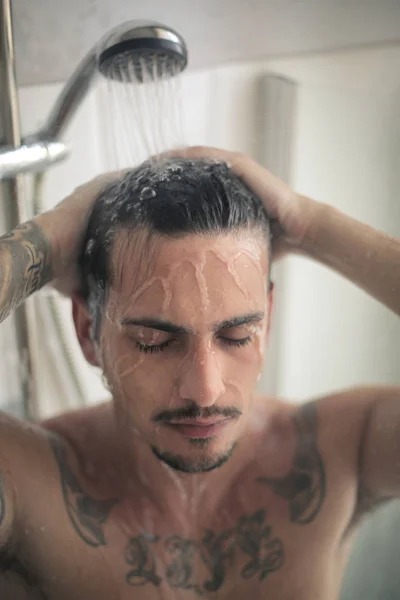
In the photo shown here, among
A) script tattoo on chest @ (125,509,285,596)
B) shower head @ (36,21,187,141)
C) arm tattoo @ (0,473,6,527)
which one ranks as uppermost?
shower head @ (36,21,187,141)

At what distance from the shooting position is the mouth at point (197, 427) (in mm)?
573

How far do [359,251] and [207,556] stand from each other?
40 cm

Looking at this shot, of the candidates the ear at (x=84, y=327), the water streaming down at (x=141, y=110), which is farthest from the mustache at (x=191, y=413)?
the water streaming down at (x=141, y=110)

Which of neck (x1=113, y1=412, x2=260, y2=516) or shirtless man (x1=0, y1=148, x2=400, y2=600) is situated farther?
neck (x1=113, y1=412, x2=260, y2=516)

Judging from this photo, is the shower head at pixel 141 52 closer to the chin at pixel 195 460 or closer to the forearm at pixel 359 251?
the forearm at pixel 359 251

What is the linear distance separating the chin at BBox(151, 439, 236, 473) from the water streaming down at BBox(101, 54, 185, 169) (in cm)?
33

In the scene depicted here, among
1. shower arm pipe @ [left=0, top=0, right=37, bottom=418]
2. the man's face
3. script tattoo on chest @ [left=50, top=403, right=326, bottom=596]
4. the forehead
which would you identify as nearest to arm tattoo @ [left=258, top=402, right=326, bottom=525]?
script tattoo on chest @ [left=50, top=403, right=326, bottom=596]

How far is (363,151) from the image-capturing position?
2.84 ft

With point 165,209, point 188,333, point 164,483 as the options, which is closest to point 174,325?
point 188,333

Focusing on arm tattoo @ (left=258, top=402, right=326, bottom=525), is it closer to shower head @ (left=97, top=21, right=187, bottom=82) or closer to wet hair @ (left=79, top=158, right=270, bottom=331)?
wet hair @ (left=79, top=158, right=270, bottom=331)

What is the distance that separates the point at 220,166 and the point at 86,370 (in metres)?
0.31

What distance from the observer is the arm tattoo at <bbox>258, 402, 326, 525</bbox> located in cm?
67

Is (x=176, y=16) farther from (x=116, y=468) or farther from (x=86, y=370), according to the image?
(x=116, y=468)

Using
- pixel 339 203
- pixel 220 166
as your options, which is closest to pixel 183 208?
pixel 220 166
